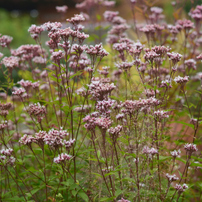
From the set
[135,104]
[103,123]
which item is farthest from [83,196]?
[135,104]

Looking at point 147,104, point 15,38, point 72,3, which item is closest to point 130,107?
point 147,104

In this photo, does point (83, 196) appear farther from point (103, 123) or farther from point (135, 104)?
point (135, 104)

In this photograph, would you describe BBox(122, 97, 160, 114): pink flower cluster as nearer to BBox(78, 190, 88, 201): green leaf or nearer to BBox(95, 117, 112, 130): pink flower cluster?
BBox(95, 117, 112, 130): pink flower cluster

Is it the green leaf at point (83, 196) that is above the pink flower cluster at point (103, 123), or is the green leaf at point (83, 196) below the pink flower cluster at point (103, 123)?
below

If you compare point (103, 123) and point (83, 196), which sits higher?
point (103, 123)

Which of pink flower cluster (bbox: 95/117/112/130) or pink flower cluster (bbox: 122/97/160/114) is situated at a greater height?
pink flower cluster (bbox: 122/97/160/114)

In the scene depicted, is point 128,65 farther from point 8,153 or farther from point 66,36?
point 8,153

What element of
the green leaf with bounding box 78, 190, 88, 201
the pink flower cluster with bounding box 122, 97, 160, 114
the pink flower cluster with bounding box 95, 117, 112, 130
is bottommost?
the green leaf with bounding box 78, 190, 88, 201

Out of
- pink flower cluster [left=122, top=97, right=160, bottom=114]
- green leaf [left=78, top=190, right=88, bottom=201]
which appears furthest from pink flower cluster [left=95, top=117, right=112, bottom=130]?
green leaf [left=78, top=190, right=88, bottom=201]

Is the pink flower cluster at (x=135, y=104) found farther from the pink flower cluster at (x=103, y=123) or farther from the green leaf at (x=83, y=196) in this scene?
the green leaf at (x=83, y=196)

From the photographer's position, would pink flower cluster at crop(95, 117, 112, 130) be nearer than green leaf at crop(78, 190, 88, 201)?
Yes

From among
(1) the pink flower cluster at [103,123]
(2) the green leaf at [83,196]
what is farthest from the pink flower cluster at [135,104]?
(2) the green leaf at [83,196]

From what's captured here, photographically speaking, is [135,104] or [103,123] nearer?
[103,123]

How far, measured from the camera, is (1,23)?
42.6ft
